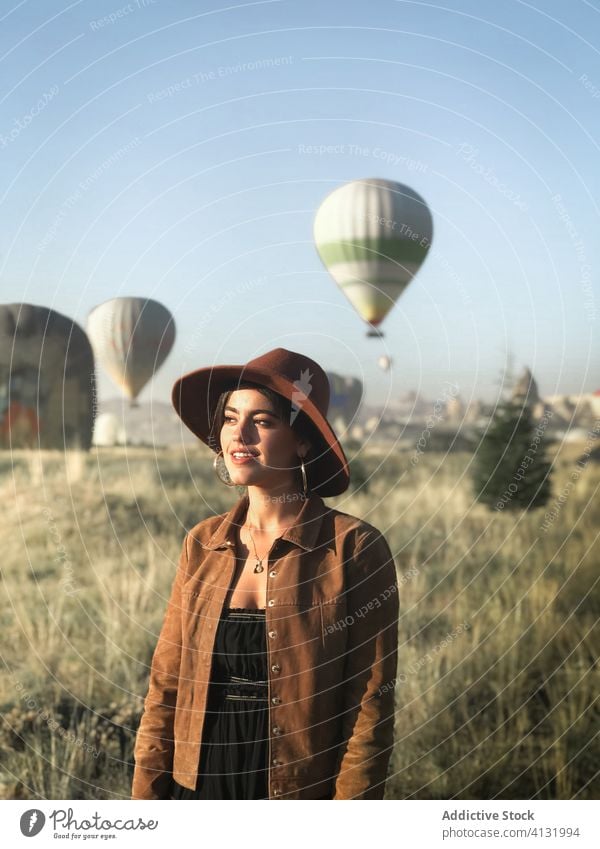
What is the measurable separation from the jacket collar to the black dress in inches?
8.1

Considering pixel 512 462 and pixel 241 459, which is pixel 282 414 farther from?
pixel 512 462

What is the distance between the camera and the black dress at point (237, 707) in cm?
265

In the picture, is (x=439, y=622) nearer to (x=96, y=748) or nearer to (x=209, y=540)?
(x=96, y=748)

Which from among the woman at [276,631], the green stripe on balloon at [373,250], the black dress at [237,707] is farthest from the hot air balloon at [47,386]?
the black dress at [237,707]

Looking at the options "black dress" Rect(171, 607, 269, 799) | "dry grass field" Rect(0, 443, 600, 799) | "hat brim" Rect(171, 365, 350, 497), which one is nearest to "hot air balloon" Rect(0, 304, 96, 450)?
"dry grass field" Rect(0, 443, 600, 799)

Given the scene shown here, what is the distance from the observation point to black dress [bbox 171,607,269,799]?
2652mm

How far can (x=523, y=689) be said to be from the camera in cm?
505

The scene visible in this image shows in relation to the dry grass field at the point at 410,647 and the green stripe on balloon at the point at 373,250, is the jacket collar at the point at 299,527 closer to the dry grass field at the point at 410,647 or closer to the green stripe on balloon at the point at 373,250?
the dry grass field at the point at 410,647

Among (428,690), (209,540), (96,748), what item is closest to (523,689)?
(428,690)

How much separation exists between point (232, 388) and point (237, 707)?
0.95m

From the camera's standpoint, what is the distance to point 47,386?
9688 mm

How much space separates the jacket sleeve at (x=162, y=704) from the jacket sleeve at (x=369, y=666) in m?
0.51
